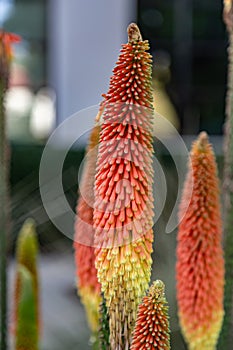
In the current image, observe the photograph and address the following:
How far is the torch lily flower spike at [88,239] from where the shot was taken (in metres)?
0.90

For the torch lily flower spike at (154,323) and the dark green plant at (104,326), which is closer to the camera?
the torch lily flower spike at (154,323)

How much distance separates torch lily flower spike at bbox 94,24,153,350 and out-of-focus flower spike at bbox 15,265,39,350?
0.71 ft

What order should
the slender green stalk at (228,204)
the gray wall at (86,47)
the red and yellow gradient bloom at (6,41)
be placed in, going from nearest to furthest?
the slender green stalk at (228,204), the red and yellow gradient bloom at (6,41), the gray wall at (86,47)

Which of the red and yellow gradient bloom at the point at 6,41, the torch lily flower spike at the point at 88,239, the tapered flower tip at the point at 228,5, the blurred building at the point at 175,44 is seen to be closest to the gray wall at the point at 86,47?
the blurred building at the point at 175,44

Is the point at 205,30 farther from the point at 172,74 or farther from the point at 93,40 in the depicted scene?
the point at 93,40

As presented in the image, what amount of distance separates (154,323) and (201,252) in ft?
1.13

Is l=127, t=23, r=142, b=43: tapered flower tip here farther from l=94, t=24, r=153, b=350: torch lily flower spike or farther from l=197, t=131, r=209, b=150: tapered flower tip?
l=197, t=131, r=209, b=150: tapered flower tip

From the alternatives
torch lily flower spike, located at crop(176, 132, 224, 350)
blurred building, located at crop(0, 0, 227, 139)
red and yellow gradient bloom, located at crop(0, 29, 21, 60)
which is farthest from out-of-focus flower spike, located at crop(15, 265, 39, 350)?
blurred building, located at crop(0, 0, 227, 139)

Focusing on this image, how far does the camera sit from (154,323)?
652 mm

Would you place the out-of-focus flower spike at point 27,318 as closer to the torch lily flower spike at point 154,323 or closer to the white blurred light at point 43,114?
the torch lily flower spike at point 154,323

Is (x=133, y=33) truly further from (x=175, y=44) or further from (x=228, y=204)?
(x=175, y=44)

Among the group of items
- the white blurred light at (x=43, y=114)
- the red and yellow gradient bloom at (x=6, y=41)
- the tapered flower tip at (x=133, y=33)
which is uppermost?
the white blurred light at (x=43, y=114)

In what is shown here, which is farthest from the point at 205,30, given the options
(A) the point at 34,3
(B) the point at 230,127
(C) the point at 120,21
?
(B) the point at 230,127

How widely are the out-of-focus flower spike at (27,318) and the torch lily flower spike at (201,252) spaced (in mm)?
204
